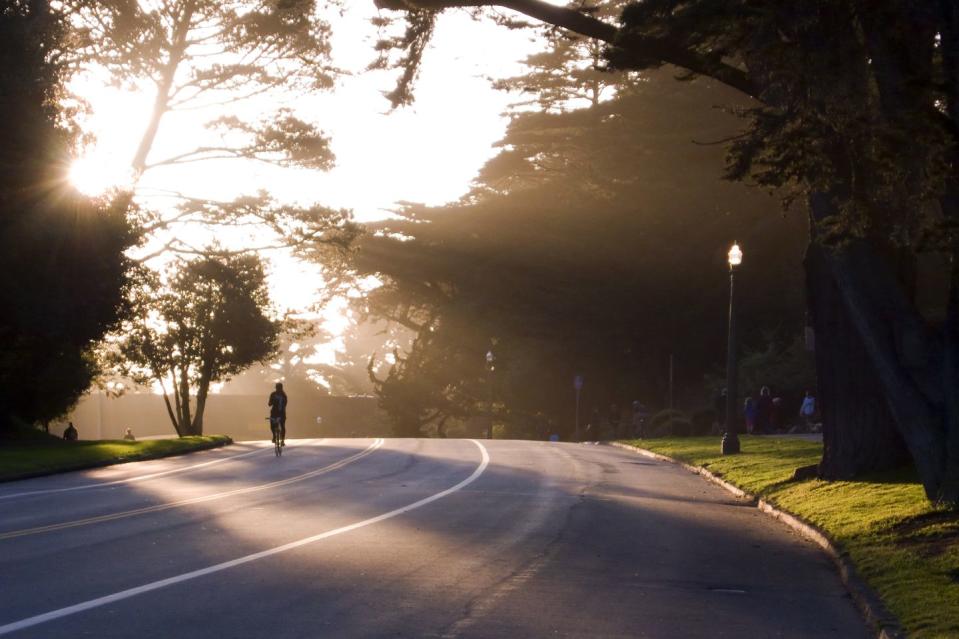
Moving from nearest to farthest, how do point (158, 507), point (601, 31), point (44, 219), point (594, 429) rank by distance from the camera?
1. point (601, 31)
2. point (158, 507)
3. point (44, 219)
4. point (594, 429)

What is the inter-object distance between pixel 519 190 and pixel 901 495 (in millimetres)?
40905

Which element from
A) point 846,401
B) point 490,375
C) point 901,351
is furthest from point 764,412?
point 901,351

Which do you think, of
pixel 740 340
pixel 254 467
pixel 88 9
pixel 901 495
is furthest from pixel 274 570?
pixel 740 340

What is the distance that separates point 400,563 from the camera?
1241 centimetres

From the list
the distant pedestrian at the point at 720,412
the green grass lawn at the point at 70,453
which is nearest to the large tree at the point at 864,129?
the green grass lawn at the point at 70,453

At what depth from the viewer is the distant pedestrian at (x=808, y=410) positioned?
144ft

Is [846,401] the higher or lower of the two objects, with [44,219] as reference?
lower

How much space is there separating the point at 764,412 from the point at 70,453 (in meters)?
24.5

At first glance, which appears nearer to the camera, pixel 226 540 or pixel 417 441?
pixel 226 540

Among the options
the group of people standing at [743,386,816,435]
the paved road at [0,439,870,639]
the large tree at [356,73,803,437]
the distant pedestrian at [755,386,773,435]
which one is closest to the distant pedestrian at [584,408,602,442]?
the large tree at [356,73,803,437]

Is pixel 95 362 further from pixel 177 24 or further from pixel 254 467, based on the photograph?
pixel 254 467

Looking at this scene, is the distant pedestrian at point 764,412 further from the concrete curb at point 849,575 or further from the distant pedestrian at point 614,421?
A: the concrete curb at point 849,575

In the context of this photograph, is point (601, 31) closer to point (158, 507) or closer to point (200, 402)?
point (158, 507)

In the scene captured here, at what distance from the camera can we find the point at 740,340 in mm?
52438
